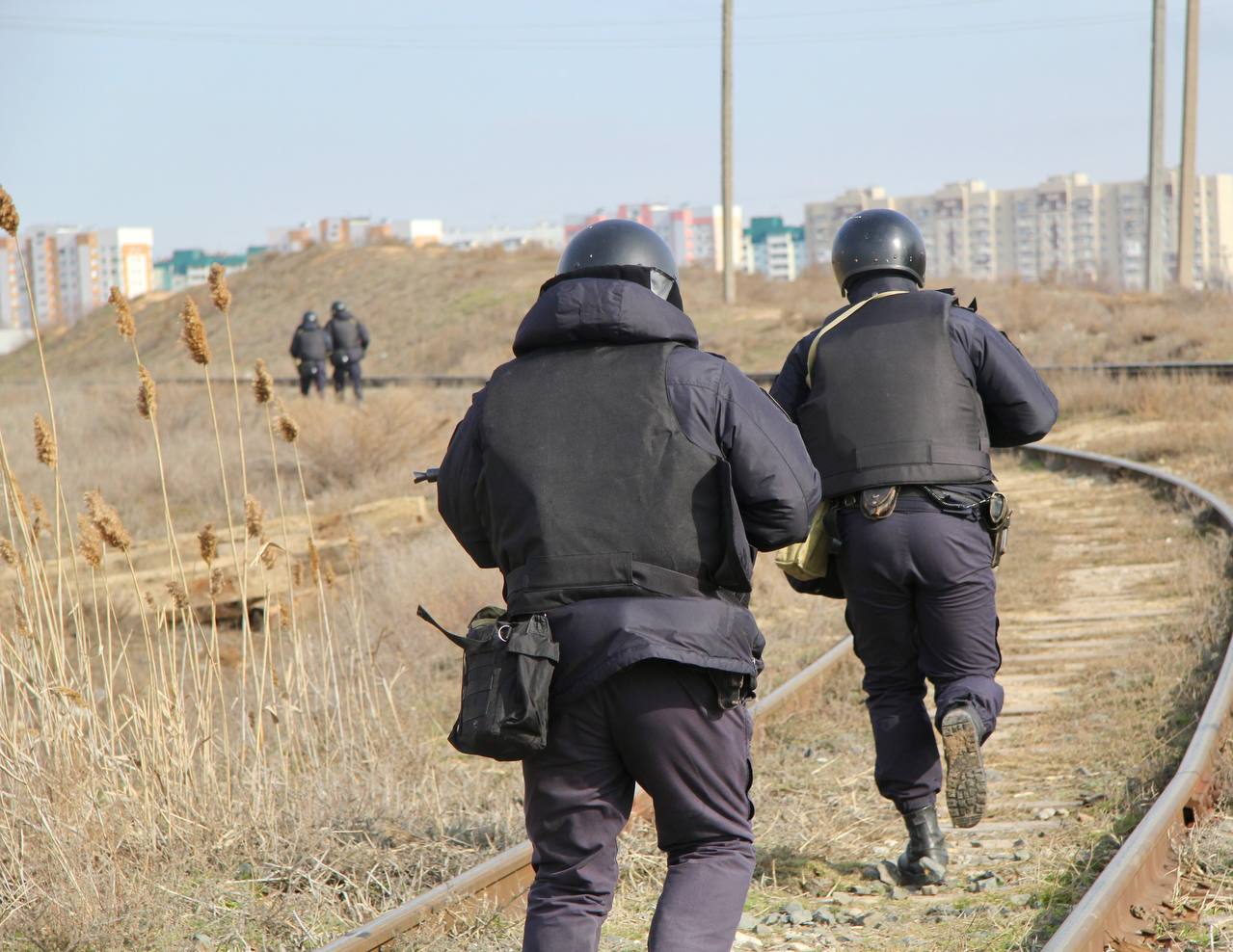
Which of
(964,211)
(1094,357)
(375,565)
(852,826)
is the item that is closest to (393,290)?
(1094,357)

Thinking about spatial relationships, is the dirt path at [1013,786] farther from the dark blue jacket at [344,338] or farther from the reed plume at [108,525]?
the dark blue jacket at [344,338]

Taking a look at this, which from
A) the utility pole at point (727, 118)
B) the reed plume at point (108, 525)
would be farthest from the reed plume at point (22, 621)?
the utility pole at point (727, 118)

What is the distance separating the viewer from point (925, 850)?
4.82 m

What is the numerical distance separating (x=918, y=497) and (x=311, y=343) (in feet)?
76.3

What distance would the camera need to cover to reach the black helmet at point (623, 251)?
355cm

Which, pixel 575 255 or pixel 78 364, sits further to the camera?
pixel 78 364

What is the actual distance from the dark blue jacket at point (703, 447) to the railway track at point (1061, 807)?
1.35m

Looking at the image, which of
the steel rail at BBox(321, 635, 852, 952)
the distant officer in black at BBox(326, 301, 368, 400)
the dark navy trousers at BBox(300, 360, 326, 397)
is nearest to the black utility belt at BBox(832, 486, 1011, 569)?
the steel rail at BBox(321, 635, 852, 952)

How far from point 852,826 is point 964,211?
15512cm

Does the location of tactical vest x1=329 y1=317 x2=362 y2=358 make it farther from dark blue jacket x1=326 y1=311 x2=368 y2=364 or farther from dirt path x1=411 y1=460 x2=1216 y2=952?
dirt path x1=411 y1=460 x2=1216 y2=952

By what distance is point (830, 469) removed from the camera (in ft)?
15.6

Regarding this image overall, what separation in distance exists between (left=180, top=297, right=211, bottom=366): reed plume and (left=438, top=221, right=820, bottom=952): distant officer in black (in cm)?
190

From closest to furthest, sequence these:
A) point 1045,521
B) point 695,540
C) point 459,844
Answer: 1. point 695,540
2. point 459,844
3. point 1045,521

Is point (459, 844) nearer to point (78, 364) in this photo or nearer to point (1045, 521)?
point (1045, 521)
